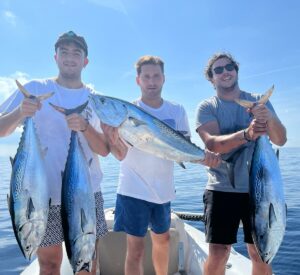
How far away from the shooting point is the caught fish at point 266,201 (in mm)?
2320

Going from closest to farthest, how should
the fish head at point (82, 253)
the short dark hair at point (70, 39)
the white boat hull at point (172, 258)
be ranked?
1. the fish head at point (82, 253)
2. the short dark hair at point (70, 39)
3. the white boat hull at point (172, 258)

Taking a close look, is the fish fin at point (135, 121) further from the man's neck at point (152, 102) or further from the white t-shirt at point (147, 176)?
the man's neck at point (152, 102)

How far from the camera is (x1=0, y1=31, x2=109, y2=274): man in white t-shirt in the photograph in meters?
2.72

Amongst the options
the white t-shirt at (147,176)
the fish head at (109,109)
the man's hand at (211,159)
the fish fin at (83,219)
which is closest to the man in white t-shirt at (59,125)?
the fish head at (109,109)

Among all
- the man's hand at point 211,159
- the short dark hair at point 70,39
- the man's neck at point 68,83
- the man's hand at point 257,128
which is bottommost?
the man's hand at point 211,159

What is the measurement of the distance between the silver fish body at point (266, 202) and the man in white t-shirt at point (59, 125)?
1259mm

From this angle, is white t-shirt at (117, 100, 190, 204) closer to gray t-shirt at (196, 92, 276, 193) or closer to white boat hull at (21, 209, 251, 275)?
gray t-shirt at (196, 92, 276, 193)

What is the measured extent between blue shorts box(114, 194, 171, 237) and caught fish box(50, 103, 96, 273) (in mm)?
881

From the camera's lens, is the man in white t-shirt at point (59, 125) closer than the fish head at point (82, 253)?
No

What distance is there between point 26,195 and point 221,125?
1.97m

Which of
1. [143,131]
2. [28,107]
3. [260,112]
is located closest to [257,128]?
[260,112]

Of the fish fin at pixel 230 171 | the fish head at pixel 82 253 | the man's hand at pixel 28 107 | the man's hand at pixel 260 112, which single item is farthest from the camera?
the fish fin at pixel 230 171

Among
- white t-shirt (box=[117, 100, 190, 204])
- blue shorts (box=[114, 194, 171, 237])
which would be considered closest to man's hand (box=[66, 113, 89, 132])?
white t-shirt (box=[117, 100, 190, 204])

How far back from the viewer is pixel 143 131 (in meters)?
2.76
